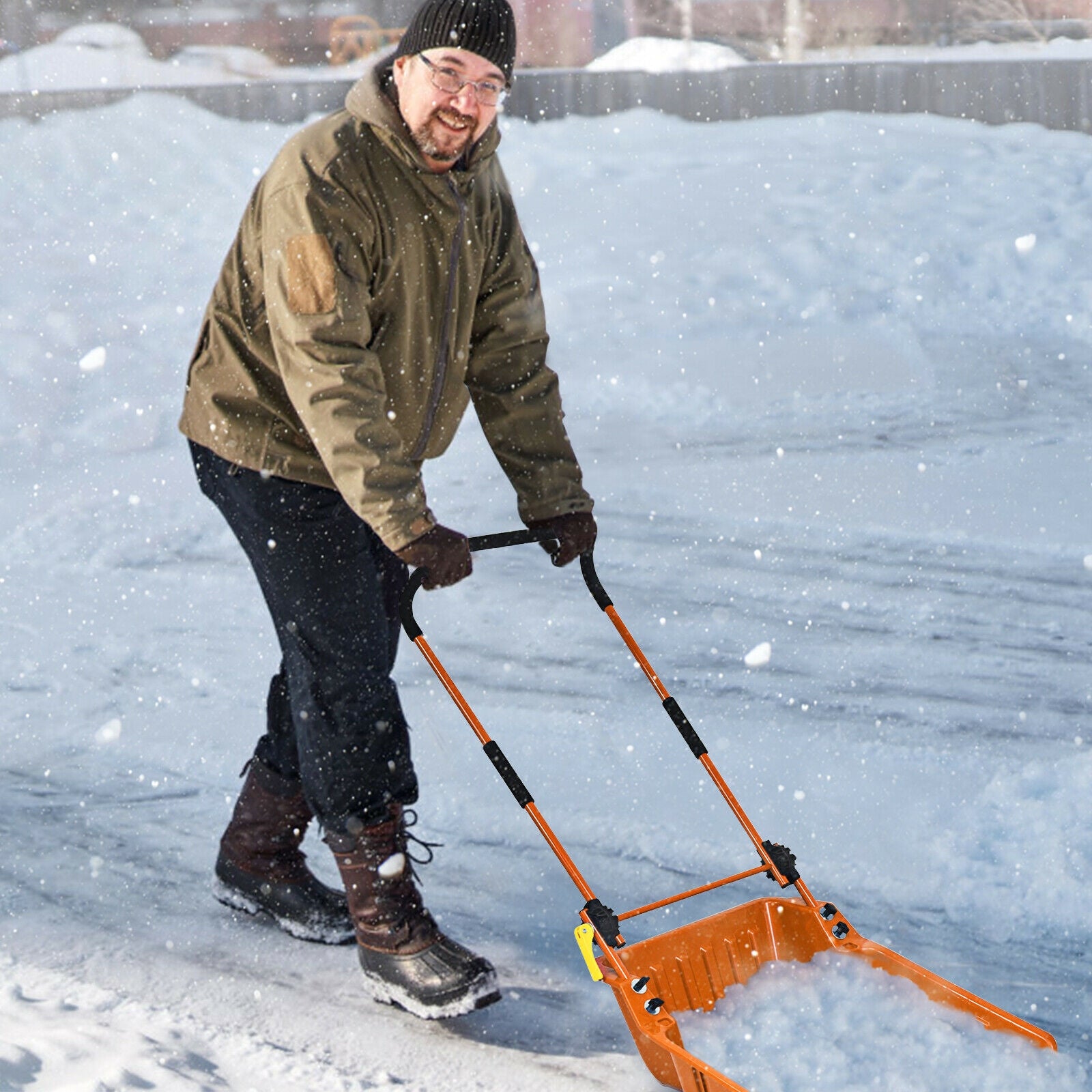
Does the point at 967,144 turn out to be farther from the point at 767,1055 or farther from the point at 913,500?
the point at 767,1055

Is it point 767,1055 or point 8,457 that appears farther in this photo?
point 8,457

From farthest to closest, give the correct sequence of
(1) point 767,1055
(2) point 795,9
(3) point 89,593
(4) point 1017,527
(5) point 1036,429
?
1. (2) point 795,9
2. (5) point 1036,429
3. (4) point 1017,527
4. (3) point 89,593
5. (1) point 767,1055

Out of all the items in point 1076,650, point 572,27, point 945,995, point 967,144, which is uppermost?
point 572,27

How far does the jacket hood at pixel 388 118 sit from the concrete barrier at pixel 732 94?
984 centimetres

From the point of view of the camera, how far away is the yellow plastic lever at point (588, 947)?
97.4 inches

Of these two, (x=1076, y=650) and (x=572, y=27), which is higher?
(x=572, y=27)

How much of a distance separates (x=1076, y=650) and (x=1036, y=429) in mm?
2695

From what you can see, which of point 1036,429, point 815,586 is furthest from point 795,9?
point 815,586

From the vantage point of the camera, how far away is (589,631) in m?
4.96

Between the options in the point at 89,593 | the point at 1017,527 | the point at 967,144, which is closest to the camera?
the point at 89,593

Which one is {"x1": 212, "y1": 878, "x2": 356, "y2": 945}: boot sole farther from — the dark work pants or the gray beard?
the gray beard

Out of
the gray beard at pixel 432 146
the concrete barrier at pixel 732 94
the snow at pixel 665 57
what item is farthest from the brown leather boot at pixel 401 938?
the snow at pixel 665 57

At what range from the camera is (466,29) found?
2443mm

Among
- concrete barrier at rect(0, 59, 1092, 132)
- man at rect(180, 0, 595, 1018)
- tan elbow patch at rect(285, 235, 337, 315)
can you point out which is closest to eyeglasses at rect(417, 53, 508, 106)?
man at rect(180, 0, 595, 1018)
